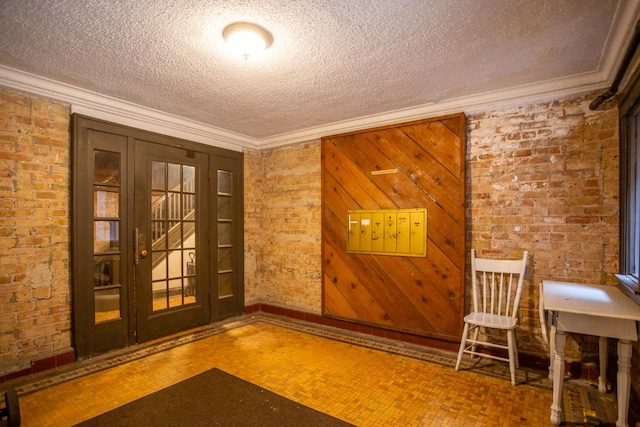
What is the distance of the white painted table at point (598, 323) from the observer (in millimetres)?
2008

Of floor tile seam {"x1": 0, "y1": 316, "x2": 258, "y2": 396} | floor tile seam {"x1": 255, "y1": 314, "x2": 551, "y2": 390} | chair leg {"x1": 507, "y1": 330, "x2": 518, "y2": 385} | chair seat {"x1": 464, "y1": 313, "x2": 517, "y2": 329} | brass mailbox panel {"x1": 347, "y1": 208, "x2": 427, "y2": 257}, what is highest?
brass mailbox panel {"x1": 347, "y1": 208, "x2": 427, "y2": 257}

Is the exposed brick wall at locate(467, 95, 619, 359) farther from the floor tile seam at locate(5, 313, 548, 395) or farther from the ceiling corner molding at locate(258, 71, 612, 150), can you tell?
the floor tile seam at locate(5, 313, 548, 395)

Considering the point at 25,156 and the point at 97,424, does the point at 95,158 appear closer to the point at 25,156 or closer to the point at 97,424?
the point at 25,156

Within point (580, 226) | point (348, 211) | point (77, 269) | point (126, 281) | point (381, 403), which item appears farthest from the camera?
point (348, 211)

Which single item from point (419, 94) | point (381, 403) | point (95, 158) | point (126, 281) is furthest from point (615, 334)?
point (95, 158)

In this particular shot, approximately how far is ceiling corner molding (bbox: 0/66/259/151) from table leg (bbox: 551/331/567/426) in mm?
4321

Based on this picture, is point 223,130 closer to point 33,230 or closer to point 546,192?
point 33,230

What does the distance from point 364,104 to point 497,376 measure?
3.01 m

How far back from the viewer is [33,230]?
308 cm

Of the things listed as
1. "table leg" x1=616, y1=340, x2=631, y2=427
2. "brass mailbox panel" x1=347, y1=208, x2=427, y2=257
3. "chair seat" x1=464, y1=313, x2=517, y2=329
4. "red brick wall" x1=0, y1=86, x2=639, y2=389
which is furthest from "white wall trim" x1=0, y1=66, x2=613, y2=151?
"table leg" x1=616, y1=340, x2=631, y2=427

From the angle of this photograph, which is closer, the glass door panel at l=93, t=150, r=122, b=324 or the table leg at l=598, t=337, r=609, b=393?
the table leg at l=598, t=337, r=609, b=393

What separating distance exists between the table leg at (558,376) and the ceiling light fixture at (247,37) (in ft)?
9.11

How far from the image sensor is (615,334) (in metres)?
2.04

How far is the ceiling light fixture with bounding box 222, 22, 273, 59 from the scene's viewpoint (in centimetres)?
219
